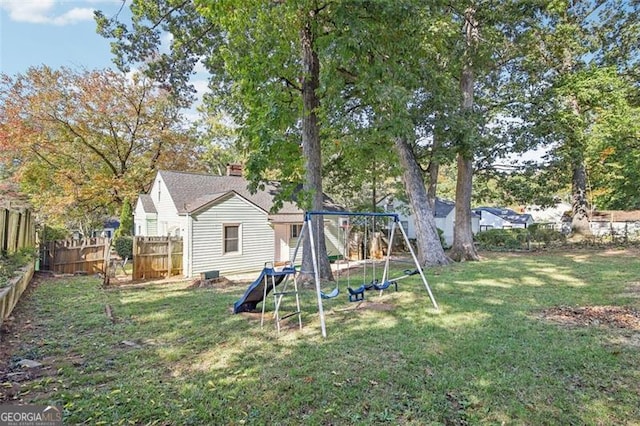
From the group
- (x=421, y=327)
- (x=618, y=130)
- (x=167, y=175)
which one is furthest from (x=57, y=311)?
(x=618, y=130)

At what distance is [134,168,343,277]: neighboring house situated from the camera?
13.7 m

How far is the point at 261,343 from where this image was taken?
4395 mm

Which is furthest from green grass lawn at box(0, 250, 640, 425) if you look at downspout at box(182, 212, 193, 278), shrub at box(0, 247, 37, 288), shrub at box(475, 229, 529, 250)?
shrub at box(475, 229, 529, 250)

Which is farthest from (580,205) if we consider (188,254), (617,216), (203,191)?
(617,216)

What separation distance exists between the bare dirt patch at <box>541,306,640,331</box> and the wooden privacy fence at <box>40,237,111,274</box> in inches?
490

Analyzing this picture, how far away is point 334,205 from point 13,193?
17.0 meters

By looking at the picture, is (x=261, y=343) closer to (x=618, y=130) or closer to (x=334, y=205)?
(x=334, y=205)

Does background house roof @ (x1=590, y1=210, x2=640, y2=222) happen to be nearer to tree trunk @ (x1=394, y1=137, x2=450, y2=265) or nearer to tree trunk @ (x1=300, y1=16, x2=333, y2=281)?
tree trunk @ (x1=394, y1=137, x2=450, y2=265)

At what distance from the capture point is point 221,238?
14453 millimetres

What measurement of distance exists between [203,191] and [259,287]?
1217 centimetres

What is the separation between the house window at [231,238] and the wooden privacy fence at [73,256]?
4323 millimetres

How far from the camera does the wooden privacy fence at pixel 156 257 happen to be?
12.3 m

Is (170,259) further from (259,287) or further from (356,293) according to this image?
(356,293)

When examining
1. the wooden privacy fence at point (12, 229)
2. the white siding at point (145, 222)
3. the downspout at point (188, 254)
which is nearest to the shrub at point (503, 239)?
the downspout at point (188, 254)
